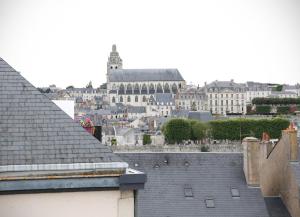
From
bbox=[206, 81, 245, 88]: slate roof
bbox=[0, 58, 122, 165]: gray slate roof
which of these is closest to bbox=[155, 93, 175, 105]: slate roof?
bbox=[206, 81, 245, 88]: slate roof

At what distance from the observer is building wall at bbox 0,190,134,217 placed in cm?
425

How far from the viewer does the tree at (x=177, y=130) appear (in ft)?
238

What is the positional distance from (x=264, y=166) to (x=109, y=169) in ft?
43.7

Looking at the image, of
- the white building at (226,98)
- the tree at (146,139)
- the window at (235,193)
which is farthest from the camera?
the white building at (226,98)

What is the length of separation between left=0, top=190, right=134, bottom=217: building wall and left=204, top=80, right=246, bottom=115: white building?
416ft

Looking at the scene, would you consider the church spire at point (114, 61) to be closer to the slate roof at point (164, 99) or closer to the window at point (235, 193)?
the slate roof at point (164, 99)

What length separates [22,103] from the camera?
4602 mm

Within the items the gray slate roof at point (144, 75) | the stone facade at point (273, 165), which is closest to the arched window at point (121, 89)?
the gray slate roof at point (144, 75)

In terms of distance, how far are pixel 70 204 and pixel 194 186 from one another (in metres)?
12.6

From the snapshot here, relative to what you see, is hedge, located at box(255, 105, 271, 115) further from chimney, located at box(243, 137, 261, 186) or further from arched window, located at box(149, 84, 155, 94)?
chimney, located at box(243, 137, 261, 186)

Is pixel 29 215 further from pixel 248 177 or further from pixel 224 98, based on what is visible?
pixel 224 98

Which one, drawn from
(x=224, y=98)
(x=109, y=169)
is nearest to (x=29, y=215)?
(x=109, y=169)

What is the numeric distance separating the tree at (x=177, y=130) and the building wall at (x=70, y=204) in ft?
223

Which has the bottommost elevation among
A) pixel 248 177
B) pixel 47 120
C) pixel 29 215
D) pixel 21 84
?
pixel 248 177
